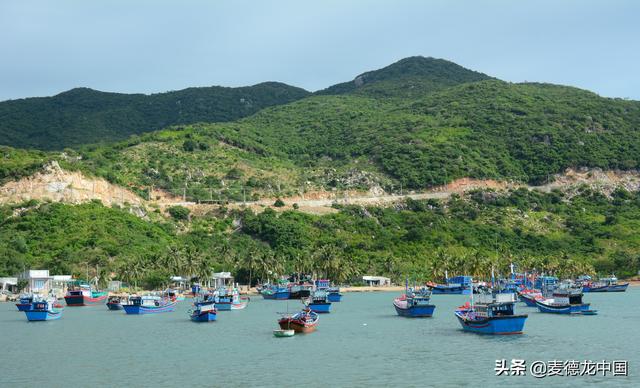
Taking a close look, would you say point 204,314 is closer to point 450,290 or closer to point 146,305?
point 146,305

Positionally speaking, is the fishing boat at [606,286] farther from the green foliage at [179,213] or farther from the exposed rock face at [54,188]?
the exposed rock face at [54,188]

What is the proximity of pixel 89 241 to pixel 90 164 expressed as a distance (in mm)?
49729

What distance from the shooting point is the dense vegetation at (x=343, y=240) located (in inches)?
5133

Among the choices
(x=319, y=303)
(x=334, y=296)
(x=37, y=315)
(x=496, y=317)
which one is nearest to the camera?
(x=496, y=317)

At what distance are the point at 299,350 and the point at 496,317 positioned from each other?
17700mm

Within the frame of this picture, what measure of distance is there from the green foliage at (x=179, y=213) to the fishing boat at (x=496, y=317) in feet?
324

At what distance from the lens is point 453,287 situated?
14050 cm

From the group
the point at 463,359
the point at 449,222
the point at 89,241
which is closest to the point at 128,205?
the point at 89,241

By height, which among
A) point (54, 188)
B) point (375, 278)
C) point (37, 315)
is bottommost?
point (37, 315)

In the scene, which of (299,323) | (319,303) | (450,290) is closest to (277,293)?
(319,303)

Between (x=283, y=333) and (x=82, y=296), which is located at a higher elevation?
(x=82, y=296)

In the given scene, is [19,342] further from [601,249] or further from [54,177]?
[601,249]

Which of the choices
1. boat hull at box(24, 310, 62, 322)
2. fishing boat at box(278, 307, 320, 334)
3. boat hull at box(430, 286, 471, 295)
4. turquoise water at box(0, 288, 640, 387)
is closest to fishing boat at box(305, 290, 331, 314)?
turquoise water at box(0, 288, 640, 387)

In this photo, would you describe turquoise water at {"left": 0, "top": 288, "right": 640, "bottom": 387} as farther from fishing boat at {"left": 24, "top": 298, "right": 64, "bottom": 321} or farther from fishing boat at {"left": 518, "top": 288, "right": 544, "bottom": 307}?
fishing boat at {"left": 518, "top": 288, "right": 544, "bottom": 307}
